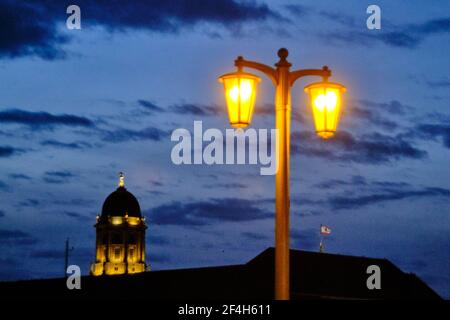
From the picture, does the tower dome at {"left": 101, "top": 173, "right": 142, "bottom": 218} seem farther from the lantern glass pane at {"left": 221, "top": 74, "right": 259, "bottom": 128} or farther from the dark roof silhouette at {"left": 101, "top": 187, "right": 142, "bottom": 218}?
the lantern glass pane at {"left": 221, "top": 74, "right": 259, "bottom": 128}

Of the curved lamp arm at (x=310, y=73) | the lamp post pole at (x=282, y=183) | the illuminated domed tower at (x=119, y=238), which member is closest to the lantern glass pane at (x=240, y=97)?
the lamp post pole at (x=282, y=183)

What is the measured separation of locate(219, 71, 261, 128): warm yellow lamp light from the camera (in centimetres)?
1396

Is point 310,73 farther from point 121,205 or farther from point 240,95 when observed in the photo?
point 121,205

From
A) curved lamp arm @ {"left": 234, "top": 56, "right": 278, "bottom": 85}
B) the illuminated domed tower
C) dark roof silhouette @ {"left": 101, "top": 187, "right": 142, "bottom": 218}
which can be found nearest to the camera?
curved lamp arm @ {"left": 234, "top": 56, "right": 278, "bottom": 85}

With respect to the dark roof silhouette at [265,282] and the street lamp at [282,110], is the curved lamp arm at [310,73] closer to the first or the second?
the street lamp at [282,110]

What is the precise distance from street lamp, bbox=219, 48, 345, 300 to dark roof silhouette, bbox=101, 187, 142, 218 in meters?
152

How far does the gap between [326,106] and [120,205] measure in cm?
15365

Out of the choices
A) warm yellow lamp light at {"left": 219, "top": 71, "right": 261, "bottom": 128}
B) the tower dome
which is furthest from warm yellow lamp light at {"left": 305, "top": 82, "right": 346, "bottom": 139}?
the tower dome

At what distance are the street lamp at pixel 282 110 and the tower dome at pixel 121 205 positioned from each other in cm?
15196

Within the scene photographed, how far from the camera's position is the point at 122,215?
165 metres

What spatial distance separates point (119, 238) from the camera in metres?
163
